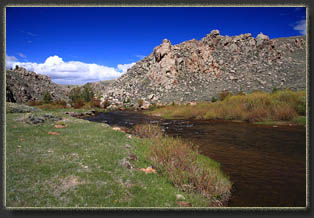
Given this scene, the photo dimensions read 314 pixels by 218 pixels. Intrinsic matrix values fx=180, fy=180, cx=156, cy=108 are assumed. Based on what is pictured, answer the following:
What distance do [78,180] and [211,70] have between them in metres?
71.2

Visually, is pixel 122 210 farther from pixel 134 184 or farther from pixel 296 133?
pixel 296 133

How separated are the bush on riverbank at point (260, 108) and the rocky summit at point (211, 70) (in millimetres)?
20955

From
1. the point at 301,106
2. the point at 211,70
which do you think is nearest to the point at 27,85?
the point at 211,70

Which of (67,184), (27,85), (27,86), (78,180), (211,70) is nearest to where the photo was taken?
(67,184)

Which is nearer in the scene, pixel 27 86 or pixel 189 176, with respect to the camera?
pixel 189 176

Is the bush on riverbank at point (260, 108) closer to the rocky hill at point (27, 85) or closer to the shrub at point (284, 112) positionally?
the shrub at point (284, 112)

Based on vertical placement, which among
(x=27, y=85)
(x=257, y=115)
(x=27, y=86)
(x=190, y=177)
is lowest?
(x=190, y=177)

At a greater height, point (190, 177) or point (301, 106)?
point (301, 106)

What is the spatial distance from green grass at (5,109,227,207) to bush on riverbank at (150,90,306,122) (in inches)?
858

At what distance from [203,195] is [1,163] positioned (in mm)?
5626

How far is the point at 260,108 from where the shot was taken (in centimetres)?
2583

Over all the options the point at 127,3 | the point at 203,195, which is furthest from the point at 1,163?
the point at 203,195

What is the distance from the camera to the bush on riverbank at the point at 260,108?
22906 millimetres

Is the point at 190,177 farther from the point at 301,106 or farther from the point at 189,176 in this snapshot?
the point at 301,106
